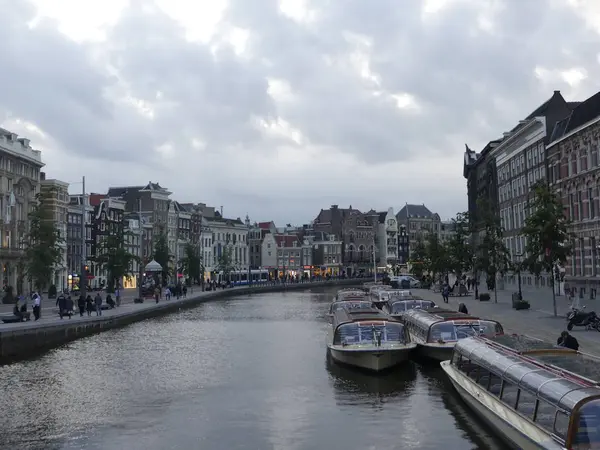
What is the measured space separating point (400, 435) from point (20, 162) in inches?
3525

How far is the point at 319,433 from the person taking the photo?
853 inches

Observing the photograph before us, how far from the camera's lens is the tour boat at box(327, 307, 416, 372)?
3144cm

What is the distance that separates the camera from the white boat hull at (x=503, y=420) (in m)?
16.8

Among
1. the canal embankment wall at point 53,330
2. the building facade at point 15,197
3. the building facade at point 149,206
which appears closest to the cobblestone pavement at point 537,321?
the canal embankment wall at point 53,330

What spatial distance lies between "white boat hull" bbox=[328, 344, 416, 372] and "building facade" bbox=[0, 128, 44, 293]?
69.0m

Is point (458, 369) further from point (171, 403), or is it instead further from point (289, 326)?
point (289, 326)

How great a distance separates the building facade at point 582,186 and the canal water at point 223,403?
3187 centimetres

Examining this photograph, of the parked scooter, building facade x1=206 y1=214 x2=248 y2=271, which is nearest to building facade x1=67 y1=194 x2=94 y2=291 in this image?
building facade x1=206 y1=214 x2=248 y2=271

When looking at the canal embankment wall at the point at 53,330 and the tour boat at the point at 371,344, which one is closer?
the tour boat at the point at 371,344

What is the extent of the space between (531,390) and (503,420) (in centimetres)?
182

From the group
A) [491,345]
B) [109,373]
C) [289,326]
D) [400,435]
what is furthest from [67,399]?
[289,326]

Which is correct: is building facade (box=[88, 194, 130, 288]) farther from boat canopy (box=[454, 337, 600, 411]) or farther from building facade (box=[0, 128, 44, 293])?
boat canopy (box=[454, 337, 600, 411])

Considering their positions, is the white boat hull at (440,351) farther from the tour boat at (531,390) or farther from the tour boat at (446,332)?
the tour boat at (531,390)

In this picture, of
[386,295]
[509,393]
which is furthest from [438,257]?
[509,393]
